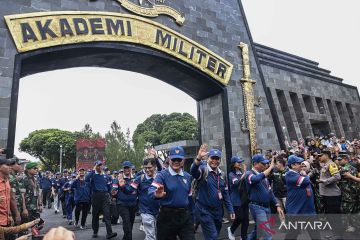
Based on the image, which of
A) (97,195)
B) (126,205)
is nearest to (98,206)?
(97,195)

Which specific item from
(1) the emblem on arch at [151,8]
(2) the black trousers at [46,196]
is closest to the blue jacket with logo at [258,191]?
(1) the emblem on arch at [151,8]

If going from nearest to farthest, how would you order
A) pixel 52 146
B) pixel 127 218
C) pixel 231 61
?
1. pixel 127 218
2. pixel 231 61
3. pixel 52 146

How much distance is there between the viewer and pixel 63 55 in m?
9.90

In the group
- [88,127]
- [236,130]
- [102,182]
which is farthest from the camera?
[88,127]

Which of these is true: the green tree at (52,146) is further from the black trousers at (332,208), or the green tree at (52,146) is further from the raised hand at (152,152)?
the black trousers at (332,208)

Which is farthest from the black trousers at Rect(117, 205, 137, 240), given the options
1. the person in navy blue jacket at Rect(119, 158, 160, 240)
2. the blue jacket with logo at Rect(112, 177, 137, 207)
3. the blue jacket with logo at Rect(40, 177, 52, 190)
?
the blue jacket with logo at Rect(40, 177, 52, 190)

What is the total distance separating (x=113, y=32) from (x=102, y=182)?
16.8ft

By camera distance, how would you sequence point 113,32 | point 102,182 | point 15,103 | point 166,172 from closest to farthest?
1. point 166,172
2. point 15,103
3. point 102,182
4. point 113,32

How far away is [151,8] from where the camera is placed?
11438 mm

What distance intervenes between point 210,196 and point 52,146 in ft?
170

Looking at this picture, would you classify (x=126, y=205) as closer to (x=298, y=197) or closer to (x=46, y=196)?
(x=298, y=197)

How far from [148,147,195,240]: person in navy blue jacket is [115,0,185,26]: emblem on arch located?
774 cm

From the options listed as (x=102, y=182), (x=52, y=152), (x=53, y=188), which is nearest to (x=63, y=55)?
(x=102, y=182)

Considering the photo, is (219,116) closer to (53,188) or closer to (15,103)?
(15,103)
